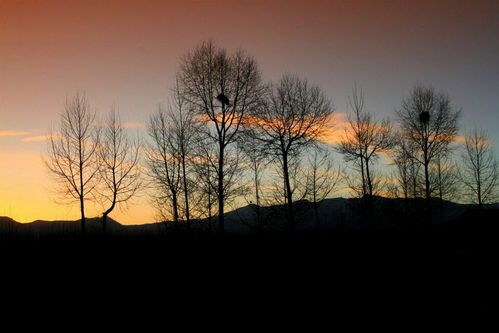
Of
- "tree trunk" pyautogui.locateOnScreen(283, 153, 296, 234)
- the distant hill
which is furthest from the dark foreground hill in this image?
"tree trunk" pyautogui.locateOnScreen(283, 153, 296, 234)

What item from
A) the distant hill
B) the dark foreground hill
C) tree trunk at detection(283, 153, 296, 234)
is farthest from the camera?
tree trunk at detection(283, 153, 296, 234)

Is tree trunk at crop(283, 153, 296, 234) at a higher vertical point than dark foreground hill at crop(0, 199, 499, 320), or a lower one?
higher

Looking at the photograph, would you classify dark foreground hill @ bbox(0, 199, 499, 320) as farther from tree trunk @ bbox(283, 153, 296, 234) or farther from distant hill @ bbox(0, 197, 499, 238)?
tree trunk @ bbox(283, 153, 296, 234)

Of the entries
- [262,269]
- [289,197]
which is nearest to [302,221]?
[289,197]

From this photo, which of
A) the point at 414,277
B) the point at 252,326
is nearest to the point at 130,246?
the point at 252,326

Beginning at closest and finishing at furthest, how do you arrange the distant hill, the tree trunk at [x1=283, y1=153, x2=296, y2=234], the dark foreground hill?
the dark foreground hill, the distant hill, the tree trunk at [x1=283, y1=153, x2=296, y2=234]

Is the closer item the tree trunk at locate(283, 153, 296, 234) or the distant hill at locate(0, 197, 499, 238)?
the distant hill at locate(0, 197, 499, 238)

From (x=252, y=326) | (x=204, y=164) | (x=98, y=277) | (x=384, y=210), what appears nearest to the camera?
(x=252, y=326)

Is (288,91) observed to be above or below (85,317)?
above

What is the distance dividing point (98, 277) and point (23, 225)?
8.79 feet

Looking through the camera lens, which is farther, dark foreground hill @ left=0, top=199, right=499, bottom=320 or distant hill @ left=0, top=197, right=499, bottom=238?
distant hill @ left=0, top=197, right=499, bottom=238

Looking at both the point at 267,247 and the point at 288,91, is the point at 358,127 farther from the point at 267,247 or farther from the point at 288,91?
the point at 267,247

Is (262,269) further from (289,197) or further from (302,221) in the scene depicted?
(302,221)

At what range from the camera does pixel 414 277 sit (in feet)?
47.3
